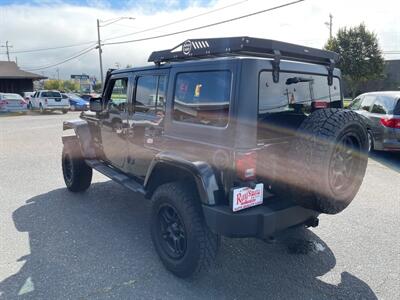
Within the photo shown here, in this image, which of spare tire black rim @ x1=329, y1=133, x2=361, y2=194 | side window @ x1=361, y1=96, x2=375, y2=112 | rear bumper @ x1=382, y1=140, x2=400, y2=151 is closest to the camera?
spare tire black rim @ x1=329, y1=133, x2=361, y2=194

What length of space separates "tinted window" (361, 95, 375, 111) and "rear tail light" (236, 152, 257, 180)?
22.2 ft

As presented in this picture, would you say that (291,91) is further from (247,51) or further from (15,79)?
(15,79)

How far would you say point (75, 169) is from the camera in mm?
5195

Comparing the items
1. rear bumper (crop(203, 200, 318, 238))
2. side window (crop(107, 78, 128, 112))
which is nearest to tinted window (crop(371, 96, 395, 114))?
rear bumper (crop(203, 200, 318, 238))

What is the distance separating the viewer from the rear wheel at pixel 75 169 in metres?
5.19

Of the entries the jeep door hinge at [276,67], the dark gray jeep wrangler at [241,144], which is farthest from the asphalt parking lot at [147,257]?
the jeep door hinge at [276,67]

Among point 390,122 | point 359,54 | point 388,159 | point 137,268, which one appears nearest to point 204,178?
point 137,268

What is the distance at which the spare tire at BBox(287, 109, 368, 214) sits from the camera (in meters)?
2.50

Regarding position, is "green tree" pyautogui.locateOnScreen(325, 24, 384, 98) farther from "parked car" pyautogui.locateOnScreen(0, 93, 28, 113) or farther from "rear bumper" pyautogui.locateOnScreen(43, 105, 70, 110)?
"parked car" pyautogui.locateOnScreen(0, 93, 28, 113)

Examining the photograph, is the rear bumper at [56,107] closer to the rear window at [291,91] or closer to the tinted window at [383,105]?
the tinted window at [383,105]

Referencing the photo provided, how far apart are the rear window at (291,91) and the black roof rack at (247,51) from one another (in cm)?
10

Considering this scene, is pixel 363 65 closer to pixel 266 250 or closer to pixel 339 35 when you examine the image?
pixel 339 35

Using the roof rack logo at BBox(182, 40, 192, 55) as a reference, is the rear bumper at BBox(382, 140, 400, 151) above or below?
below

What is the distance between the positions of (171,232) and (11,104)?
74.0 feet
